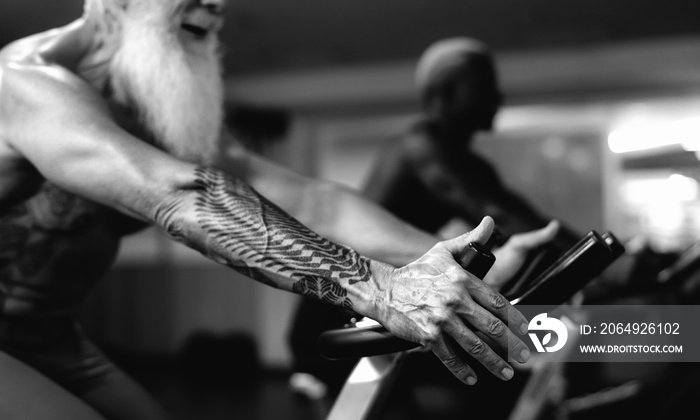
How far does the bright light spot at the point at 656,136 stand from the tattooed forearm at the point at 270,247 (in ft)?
18.2

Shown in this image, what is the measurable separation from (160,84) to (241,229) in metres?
0.50

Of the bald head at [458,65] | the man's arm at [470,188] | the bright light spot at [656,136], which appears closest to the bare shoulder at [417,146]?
the man's arm at [470,188]

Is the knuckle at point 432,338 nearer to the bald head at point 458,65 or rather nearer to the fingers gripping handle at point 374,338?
the fingers gripping handle at point 374,338

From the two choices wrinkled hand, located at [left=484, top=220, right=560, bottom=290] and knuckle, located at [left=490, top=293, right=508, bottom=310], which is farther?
wrinkled hand, located at [left=484, top=220, right=560, bottom=290]

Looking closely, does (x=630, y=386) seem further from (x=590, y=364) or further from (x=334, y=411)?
(x=334, y=411)

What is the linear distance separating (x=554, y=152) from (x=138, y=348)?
14.2ft

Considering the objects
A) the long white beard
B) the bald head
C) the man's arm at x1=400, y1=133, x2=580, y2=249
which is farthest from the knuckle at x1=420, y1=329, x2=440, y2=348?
the bald head

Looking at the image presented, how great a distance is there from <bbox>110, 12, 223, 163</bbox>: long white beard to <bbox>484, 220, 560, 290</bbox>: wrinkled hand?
0.55 metres

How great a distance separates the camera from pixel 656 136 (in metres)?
5.79

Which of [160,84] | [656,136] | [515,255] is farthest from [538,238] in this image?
[656,136]

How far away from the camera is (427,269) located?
70 centimetres

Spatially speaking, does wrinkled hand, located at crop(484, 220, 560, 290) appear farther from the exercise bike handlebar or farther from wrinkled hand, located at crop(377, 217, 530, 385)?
wrinkled hand, located at crop(377, 217, 530, 385)

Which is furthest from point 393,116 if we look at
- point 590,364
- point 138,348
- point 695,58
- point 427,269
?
point 427,269

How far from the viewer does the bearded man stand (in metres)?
0.71
